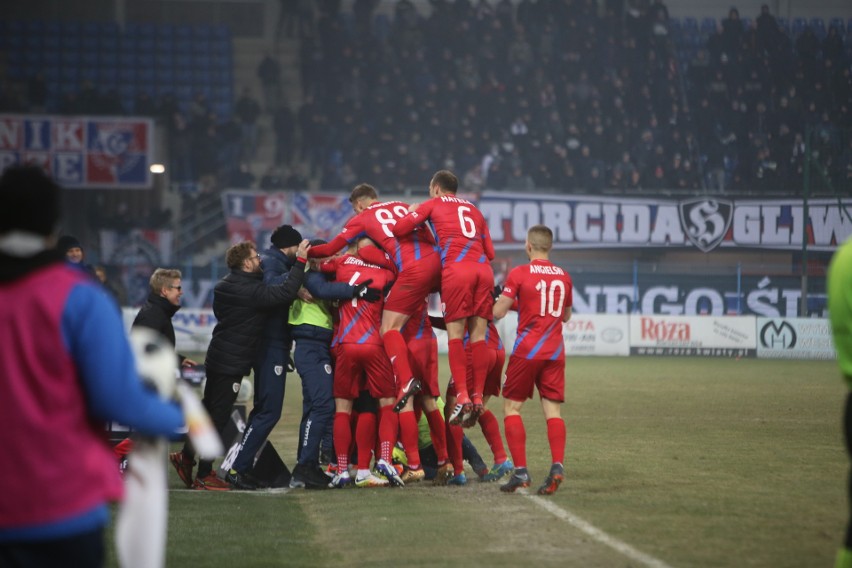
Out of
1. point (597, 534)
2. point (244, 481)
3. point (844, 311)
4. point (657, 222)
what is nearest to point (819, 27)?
point (657, 222)

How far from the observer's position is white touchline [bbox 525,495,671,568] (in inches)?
244

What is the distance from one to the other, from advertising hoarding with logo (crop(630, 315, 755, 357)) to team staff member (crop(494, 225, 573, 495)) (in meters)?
23.0

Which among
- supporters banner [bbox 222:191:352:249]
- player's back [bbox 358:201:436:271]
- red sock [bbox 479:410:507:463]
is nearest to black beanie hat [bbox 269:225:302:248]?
player's back [bbox 358:201:436:271]

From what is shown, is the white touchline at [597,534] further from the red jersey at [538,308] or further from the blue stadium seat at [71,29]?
the blue stadium seat at [71,29]

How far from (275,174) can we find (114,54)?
333 inches

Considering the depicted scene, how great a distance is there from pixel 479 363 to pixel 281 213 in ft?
88.0

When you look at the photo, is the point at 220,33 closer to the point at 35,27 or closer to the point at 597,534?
the point at 35,27

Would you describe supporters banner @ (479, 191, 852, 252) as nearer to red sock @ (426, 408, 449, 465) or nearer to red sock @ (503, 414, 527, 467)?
red sock @ (426, 408, 449, 465)

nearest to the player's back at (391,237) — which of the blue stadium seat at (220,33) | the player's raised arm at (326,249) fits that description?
the player's raised arm at (326,249)

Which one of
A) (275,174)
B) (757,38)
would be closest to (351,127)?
(275,174)

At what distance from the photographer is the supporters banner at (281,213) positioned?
1419 inches

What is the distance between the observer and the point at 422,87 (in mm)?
41469

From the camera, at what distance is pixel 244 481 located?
32.7 feet

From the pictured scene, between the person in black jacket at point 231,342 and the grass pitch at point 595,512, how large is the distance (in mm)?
410
